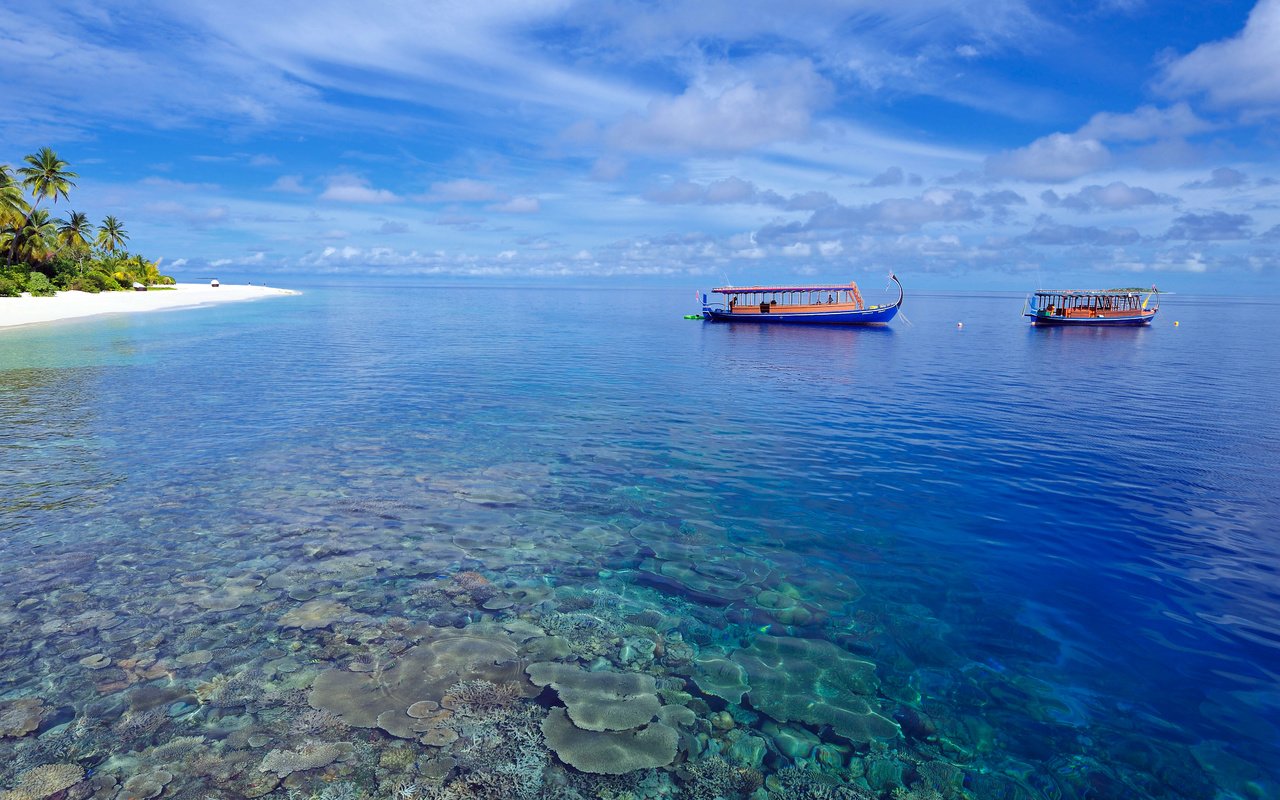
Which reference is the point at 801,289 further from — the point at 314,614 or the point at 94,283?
the point at 94,283

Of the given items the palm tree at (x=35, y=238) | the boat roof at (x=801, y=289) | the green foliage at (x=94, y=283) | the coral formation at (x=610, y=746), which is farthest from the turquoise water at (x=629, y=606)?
the green foliage at (x=94, y=283)

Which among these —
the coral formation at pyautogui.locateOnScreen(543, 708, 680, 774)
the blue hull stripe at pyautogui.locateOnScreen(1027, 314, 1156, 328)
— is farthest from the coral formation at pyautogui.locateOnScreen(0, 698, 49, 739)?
the blue hull stripe at pyautogui.locateOnScreen(1027, 314, 1156, 328)

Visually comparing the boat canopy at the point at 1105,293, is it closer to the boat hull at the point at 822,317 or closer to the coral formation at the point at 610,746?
the boat hull at the point at 822,317

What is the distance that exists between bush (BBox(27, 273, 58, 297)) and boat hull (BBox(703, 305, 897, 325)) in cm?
7896

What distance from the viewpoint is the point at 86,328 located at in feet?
181

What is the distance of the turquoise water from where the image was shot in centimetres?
679

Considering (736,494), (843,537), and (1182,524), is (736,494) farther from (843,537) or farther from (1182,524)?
(1182,524)

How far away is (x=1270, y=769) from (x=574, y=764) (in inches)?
297

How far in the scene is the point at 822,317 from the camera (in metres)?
73.0

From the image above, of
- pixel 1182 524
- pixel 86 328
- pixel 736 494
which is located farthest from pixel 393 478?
pixel 86 328

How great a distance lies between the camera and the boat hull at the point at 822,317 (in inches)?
2830

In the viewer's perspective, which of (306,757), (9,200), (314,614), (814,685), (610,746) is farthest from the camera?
(9,200)

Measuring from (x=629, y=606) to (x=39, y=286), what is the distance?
95.7m

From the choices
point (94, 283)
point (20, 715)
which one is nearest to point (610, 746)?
point (20, 715)
